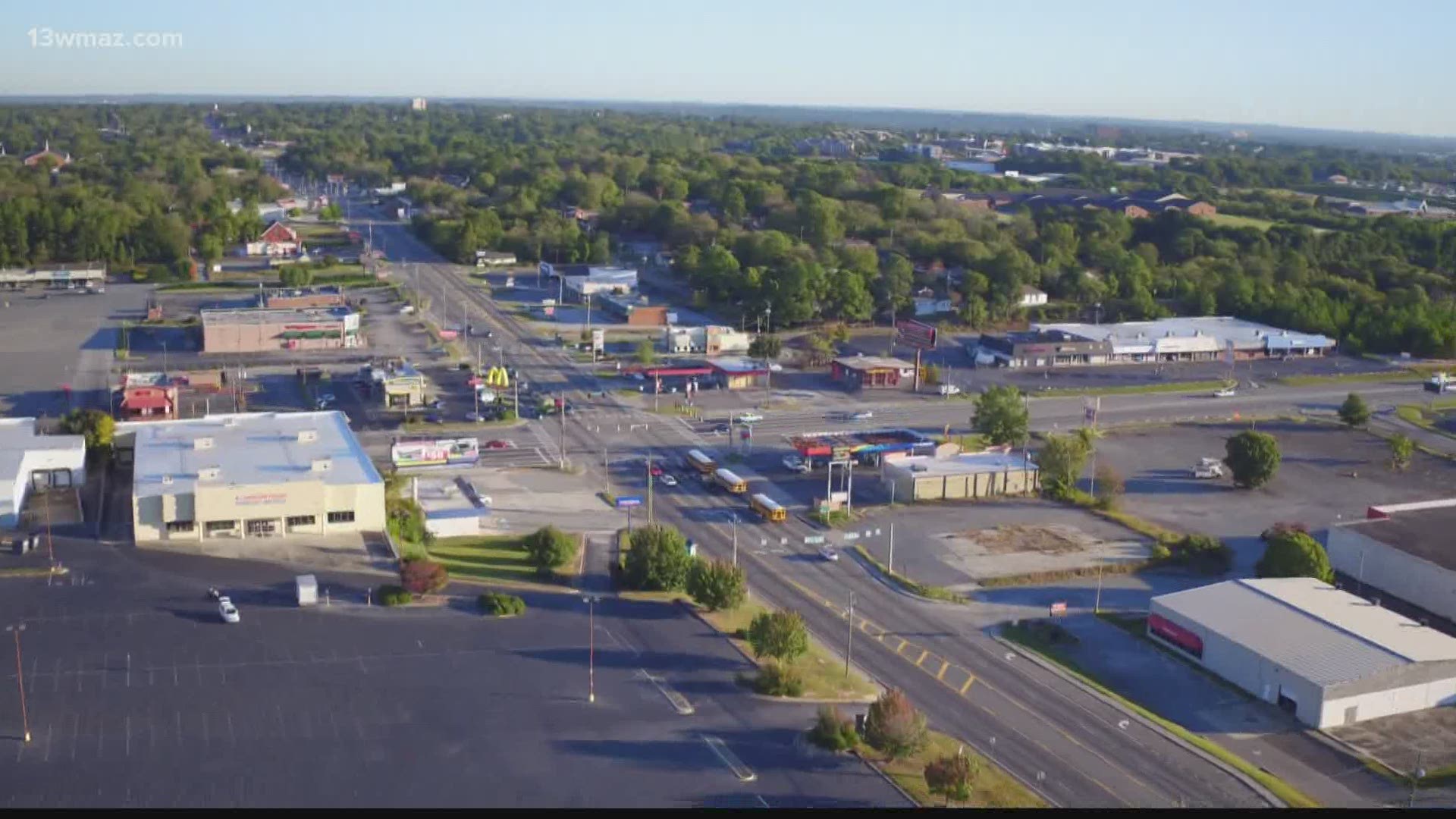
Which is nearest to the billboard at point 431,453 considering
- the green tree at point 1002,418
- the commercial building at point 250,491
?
the commercial building at point 250,491

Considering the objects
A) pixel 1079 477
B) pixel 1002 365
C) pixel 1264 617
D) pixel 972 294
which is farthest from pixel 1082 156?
pixel 1264 617

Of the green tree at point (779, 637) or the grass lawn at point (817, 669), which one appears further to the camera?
the green tree at point (779, 637)

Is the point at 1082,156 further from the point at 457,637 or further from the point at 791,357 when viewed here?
the point at 457,637

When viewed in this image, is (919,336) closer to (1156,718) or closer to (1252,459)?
(1252,459)

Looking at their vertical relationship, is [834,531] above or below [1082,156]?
below

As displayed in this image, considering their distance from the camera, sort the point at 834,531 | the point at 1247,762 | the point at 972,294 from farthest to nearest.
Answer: the point at 972,294, the point at 834,531, the point at 1247,762

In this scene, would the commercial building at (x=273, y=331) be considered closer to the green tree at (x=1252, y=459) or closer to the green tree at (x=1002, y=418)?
the green tree at (x=1002, y=418)
